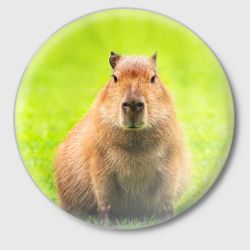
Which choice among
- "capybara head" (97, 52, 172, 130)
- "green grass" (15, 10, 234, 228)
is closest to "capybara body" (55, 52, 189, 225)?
"capybara head" (97, 52, 172, 130)

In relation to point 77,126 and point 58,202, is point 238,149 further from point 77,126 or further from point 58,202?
point 58,202

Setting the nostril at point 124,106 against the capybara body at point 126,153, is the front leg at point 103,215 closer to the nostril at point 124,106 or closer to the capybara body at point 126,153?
the capybara body at point 126,153

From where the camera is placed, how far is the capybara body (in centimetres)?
287

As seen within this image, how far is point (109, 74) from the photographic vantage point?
309cm

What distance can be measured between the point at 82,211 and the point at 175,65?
1.38m

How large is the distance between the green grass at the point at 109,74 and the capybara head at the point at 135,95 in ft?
0.47

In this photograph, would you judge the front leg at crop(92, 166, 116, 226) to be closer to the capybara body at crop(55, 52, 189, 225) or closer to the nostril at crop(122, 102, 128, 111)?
the capybara body at crop(55, 52, 189, 225)

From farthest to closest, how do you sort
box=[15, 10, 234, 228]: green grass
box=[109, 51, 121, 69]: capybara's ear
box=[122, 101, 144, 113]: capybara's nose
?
box=[15, 10, 234, 228]: green grass
box=[109, 51, 121, 69]: capybara's ear
box=[122, 101, 144, 113]: capybara's nose

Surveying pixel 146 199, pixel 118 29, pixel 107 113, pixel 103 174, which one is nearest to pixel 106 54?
pixel 118 29

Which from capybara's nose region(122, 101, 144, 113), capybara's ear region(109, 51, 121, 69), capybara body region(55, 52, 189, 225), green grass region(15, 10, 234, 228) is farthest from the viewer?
green grass region(15, 10, 234, 228)

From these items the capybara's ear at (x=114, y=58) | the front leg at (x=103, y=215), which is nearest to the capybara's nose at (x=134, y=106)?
the capybara's ear at (x=114, y=58)

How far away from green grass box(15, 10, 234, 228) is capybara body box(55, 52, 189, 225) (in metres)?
0.11

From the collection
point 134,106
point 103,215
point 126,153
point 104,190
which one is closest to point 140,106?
point 134,106

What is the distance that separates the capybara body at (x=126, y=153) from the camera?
287 cm
